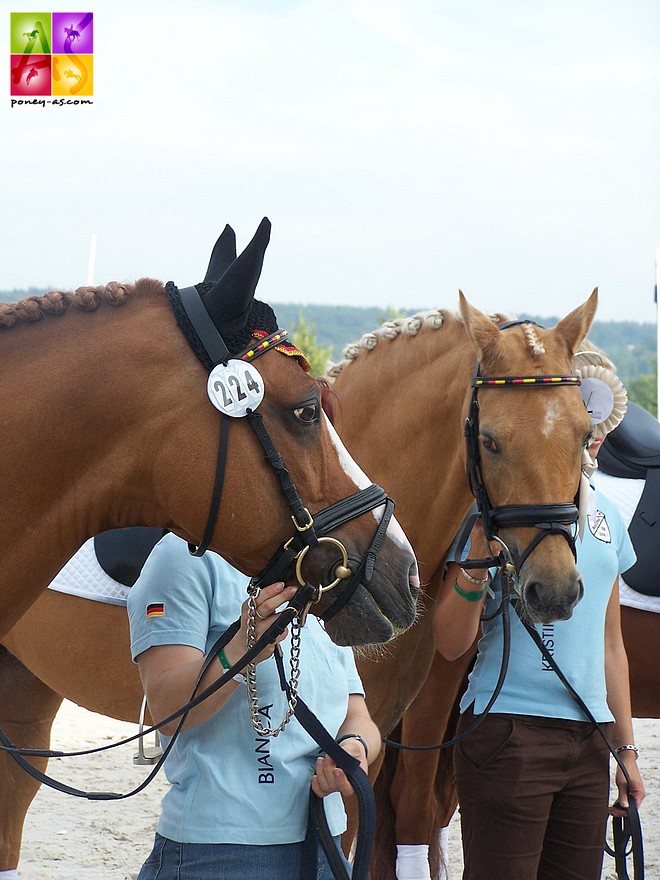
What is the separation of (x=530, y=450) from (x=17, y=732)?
2.22 metres

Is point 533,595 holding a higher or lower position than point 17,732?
higher

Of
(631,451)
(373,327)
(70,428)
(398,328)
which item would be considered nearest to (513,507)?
(398,328)

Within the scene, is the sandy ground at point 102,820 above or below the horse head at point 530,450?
below

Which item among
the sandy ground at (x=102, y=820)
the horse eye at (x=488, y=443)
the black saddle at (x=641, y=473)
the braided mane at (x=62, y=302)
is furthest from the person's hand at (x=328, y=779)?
the sandy ground at (x=102, y=820)

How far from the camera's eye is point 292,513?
5.62 feet

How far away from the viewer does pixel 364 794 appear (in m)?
1.75

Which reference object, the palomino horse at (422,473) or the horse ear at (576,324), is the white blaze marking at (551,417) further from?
the horse ear at (576,324)

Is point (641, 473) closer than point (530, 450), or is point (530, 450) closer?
point (530, 450)

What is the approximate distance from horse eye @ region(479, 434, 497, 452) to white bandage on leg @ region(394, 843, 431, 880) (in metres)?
1.50

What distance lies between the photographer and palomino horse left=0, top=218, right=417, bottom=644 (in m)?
1.67

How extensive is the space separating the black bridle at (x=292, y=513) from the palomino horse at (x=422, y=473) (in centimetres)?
75

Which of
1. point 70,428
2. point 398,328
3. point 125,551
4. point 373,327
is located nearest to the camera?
point 70,428

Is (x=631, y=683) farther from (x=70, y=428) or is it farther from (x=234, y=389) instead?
(x=70, y=428)

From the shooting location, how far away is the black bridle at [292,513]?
66.8 inches
